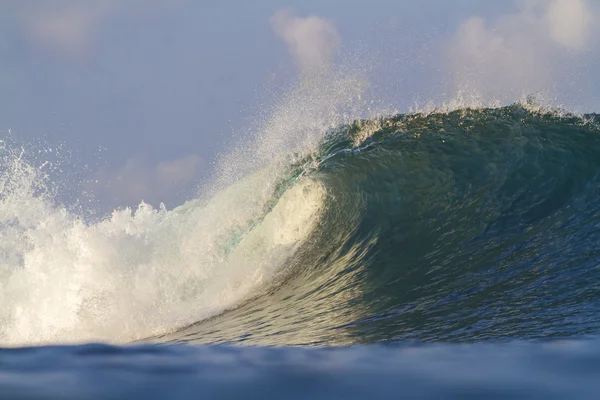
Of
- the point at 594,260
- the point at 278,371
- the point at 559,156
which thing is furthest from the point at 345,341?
the point at 559,156

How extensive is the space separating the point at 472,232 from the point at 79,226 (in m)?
6.10

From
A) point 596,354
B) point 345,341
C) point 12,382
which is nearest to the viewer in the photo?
point 12,382

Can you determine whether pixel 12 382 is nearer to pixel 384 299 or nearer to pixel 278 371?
pixel 278 371

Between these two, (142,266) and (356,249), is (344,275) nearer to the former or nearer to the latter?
(356,249)

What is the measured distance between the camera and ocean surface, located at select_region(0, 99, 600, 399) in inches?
79.3

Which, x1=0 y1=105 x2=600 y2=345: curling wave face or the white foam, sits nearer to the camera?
x1=0 y1=105 x2=600 y2=345: curling wave face

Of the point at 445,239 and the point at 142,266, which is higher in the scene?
the point at 142,266

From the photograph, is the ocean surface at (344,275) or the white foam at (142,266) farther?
the white foam at (142,266)

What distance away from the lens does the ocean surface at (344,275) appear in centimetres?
201

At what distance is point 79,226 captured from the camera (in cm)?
920

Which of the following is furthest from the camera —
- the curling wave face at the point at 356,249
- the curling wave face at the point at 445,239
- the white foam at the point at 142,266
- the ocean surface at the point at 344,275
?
the white foam at the point at 142,266

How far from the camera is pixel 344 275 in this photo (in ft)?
25.7

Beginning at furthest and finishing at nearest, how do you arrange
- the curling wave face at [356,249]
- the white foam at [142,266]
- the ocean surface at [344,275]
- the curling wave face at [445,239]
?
the white foam at [142,266]
the curling wave face at [356,249]
the curling wave face at [445,239]
the ocean surface at [344,275]

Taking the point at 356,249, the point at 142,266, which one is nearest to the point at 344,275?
the point at 356,249
